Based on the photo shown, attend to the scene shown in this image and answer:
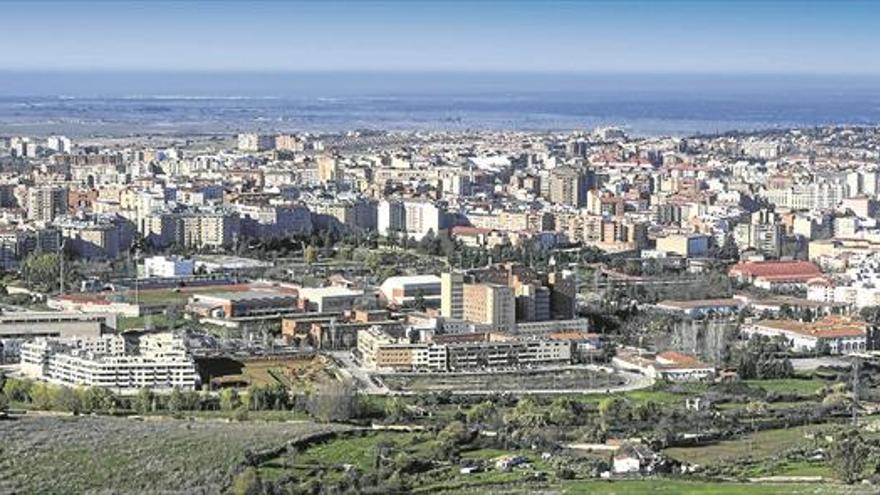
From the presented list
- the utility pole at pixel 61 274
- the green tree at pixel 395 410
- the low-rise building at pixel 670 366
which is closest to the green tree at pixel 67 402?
the green tree at pixel 395 410

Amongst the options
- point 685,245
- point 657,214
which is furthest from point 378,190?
point 685,245

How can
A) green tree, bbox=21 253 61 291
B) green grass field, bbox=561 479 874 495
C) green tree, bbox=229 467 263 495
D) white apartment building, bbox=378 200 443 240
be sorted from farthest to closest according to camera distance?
white apartment building, bbox=378 200 443 240 < green tree, bbox=21 253 61 291 < green grass field, bbox=561 479 874 495 < green tree, bbox=229 467 263 495

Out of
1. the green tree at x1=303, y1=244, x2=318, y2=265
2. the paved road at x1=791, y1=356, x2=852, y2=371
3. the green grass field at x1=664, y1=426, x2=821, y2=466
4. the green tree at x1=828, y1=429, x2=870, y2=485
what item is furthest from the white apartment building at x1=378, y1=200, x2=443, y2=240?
the green tree at x1=828, y1=429, x2=870, y2=485

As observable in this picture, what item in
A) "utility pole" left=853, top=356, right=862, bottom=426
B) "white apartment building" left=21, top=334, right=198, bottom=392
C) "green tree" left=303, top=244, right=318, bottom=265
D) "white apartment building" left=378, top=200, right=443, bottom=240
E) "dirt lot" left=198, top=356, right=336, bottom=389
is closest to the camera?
"utility pole" left=853, top=356, right=862, bottom=426

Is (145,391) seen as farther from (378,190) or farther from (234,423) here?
(378,190)

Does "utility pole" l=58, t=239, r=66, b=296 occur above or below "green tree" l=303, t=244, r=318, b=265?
above

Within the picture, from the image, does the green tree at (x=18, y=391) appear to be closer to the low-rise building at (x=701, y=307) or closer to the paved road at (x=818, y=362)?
the paved road at (x=818, y=362)

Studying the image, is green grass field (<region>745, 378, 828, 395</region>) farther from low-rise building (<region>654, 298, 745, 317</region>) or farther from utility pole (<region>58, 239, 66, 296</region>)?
utility pole (<region>58, 239, 66, 296</region>)

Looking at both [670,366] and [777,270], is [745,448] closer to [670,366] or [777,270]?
[670,366]
